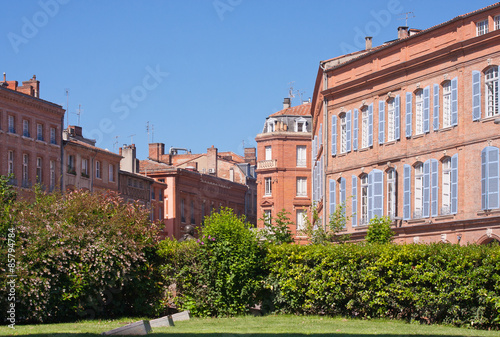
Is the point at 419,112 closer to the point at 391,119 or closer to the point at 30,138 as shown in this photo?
the point at 391,119

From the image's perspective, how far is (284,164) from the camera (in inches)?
3388

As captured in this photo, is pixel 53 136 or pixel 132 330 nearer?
pixel 132 330

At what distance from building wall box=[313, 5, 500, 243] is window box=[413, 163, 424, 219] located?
7cm

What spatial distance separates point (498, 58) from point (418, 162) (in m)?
7.14

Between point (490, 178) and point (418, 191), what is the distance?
582 centimetres

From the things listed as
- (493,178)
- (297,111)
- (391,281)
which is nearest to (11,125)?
(297,111)

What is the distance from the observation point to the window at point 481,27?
37.9 m

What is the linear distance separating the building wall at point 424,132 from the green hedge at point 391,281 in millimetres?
10448

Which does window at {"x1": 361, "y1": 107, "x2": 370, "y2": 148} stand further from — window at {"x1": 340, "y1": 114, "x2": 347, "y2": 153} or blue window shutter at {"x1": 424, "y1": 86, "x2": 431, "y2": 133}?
blue window shutter at {"x1": 424, "y1": 86, "x2": 431, "y2": 133}

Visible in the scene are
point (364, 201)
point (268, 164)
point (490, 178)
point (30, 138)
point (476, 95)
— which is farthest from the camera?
point (268, 164)

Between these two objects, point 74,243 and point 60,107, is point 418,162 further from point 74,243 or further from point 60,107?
point 60,107

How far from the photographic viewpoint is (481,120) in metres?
37.4

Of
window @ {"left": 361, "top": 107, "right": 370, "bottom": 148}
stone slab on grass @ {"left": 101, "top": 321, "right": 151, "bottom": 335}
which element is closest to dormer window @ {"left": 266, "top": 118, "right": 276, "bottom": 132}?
window @ {"left": 361, "top": 107, "right": 370, "bottom": 148}

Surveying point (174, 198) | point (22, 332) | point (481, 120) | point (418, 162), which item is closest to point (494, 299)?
point (22, 332)
